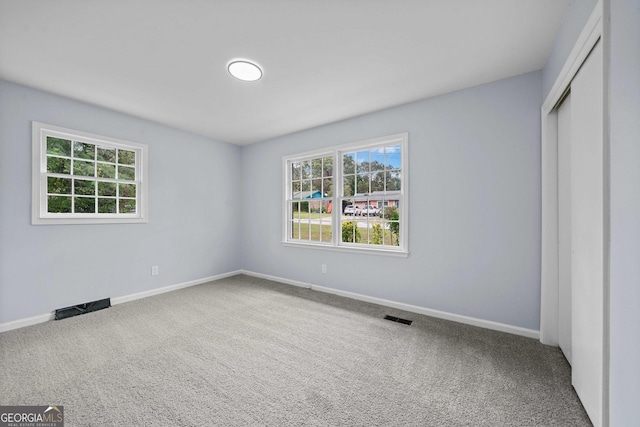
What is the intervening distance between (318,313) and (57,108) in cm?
393

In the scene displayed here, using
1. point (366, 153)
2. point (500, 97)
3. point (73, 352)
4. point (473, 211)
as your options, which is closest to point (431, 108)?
point (500, 97)

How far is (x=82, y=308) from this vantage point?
3072 mm

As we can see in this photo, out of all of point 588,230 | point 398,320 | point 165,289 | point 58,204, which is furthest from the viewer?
point 165,289

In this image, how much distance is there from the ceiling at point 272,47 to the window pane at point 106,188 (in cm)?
104

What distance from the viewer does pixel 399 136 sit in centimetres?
320

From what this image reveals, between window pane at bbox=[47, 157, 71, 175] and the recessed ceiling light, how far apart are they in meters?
2.45

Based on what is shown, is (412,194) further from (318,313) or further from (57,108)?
(57,108)

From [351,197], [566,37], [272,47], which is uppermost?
[272,47]

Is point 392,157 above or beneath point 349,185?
above

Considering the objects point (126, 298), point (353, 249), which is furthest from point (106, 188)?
point (353, 249)

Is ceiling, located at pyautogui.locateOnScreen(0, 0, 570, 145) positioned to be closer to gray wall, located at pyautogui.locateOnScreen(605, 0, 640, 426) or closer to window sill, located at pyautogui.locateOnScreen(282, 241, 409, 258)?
gray wall, located at pyautogui.locateOnScreen(605, 0, 640, 426)

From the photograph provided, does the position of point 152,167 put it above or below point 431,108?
below

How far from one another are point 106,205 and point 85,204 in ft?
0.73

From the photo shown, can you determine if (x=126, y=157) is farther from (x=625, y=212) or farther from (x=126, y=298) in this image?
(x=625, y=212)
